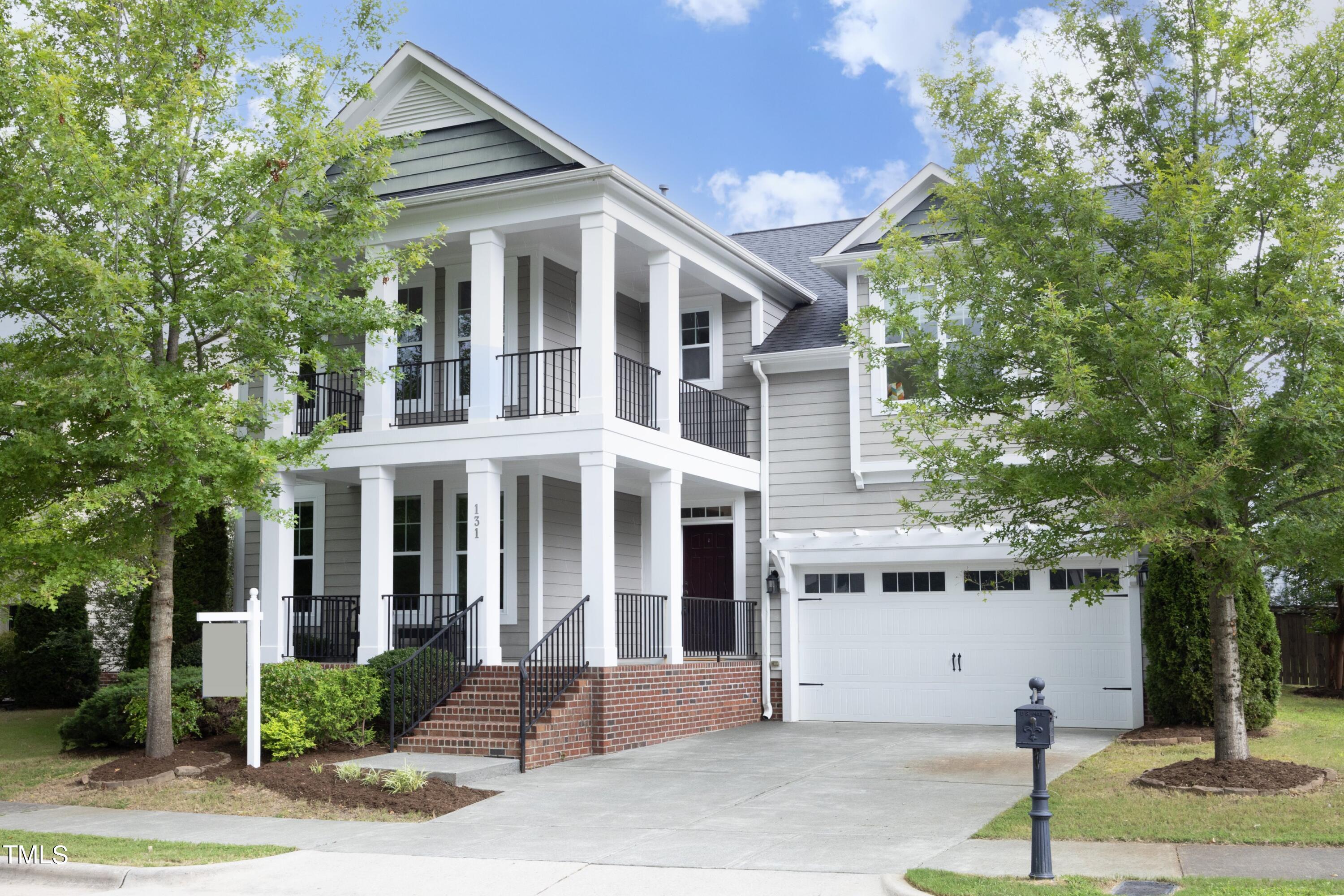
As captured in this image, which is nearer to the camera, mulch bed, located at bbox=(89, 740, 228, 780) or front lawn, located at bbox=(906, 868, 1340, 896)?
Result: front lawn, located at bbox=(906, 868, 1340, 896)

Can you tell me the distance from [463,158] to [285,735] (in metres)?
8.16

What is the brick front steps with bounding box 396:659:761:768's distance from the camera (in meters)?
13.6

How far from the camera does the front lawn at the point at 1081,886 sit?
708 cm

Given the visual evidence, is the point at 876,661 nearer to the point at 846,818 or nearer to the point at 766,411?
the point at 766,411

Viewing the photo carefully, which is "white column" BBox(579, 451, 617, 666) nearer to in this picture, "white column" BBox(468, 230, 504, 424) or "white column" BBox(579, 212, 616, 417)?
"white column" BBox(579, 212, 616, 417)

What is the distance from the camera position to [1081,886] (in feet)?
24.1

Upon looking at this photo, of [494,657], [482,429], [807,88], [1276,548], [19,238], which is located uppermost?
[807,88]

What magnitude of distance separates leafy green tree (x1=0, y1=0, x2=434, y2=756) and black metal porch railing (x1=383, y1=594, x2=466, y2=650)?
2.95 meters

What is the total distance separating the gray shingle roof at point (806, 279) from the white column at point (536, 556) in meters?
4.12

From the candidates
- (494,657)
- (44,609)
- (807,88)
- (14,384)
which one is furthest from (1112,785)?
(807,88)

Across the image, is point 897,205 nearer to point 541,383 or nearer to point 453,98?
point 541,383

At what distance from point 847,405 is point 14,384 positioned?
11369 mm

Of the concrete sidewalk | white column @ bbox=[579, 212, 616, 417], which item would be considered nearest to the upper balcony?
white column @ bbox=[579, 212, 616, 417]

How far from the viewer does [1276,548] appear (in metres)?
9.93
